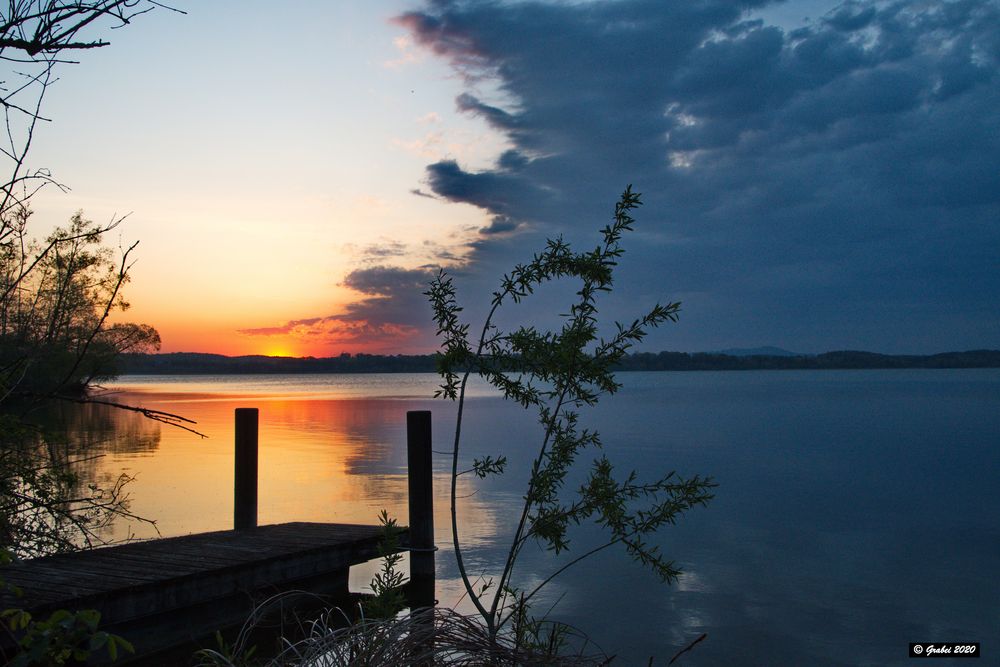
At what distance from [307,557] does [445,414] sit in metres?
45.7

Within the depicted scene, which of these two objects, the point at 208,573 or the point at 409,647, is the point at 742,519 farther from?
the point at 409,647

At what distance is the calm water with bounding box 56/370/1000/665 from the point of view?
11352 mm

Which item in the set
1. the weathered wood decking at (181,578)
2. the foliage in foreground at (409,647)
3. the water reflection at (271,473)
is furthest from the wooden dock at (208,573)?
the foliage in foreground at (409,647)

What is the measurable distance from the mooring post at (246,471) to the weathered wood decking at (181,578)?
1.42m

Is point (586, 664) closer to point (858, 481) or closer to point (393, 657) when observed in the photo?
point (393, 657)

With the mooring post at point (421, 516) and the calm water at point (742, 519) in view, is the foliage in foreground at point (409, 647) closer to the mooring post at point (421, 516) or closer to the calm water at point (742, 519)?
the calm water at point (742, 519)

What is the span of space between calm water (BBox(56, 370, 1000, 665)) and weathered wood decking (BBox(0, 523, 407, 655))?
2196 millimetres

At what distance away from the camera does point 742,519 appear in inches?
758

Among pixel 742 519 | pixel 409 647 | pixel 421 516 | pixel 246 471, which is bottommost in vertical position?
pixel 742 519

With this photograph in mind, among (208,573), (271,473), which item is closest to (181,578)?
(208,573)

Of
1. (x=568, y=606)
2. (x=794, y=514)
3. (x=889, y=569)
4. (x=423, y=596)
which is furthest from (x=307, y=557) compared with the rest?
(x=794, y=514)

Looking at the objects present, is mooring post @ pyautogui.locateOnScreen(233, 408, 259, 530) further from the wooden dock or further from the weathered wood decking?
the weathered wood decking

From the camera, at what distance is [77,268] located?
234 inches

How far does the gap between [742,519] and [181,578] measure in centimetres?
1447
